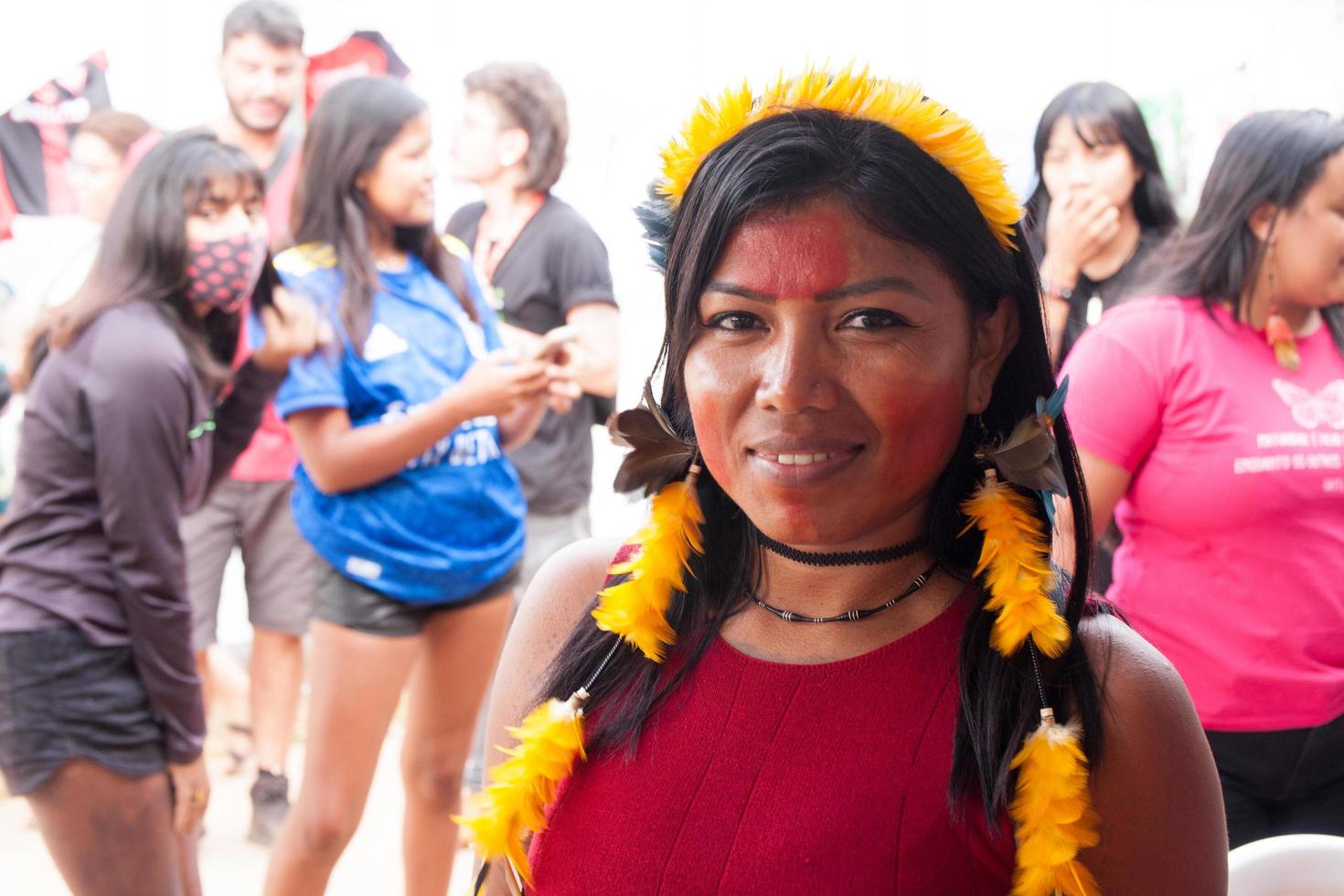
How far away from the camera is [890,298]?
122 centimetres

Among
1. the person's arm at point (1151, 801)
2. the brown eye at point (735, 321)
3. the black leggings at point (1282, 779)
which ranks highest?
the brown eye at point (735, 321)

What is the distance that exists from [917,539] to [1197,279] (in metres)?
1.28

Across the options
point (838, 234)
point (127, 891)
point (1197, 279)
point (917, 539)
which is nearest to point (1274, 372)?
point (1197, 279)

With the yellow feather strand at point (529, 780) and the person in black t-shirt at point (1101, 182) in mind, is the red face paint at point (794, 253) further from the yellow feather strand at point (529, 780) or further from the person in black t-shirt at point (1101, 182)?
the person in black t-shirt at point (1101, 182)

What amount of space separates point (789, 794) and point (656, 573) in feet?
0.97

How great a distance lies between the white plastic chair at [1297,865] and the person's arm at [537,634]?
0.87 m

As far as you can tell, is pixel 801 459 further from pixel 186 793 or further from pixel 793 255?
pixel 186 793

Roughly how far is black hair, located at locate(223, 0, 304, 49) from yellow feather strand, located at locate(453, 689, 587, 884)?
3393 millimetres

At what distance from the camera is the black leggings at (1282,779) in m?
2.21

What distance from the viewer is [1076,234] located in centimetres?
305

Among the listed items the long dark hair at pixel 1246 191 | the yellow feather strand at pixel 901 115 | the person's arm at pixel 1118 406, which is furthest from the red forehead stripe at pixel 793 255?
the long dark hair at pixel 1246 191

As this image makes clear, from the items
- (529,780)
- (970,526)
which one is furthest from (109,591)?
(970,526)

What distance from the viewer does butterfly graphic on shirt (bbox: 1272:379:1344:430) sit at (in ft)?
7.37

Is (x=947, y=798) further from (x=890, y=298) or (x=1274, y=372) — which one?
(x=1274, y=372)
